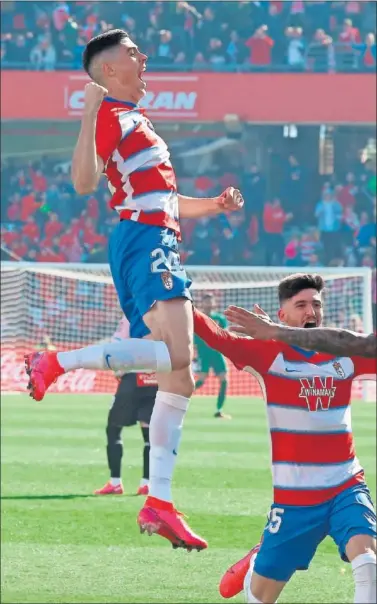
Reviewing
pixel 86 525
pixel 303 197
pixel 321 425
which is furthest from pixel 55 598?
pixel 303 197

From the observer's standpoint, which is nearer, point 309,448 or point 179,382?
point 179,382

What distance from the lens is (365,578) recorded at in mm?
5406

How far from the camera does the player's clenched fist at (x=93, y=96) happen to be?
15.8 ft

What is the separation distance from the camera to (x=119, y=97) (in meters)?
5.18

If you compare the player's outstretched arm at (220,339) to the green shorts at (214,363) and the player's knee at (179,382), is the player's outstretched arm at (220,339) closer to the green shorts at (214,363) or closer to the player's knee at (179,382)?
the player's knee at (179,382)

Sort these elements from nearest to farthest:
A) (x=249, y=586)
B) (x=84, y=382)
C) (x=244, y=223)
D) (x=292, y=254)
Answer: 1. (x=249, y=586)
2. (x=84, y=382)
3. (x=292, y=254)
4. (x=244, y=223)

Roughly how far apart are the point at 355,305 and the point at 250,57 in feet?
31.1

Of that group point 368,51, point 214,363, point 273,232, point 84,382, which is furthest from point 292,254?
point 214,363

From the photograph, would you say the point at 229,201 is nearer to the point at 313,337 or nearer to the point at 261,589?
the point at 313,337

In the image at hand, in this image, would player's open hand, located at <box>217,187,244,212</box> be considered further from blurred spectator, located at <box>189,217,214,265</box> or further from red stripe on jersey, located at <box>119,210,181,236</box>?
blurred spectator, located at <box>189,217,214,265</box>

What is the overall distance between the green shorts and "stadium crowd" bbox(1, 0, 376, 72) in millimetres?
12374

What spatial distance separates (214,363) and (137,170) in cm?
1548

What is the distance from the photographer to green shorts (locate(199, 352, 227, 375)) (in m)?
20.4

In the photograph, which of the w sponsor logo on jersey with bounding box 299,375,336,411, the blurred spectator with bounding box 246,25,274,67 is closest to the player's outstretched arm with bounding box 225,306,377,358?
the w sponsor logo on jersey with bounding box 299,375,336,411
